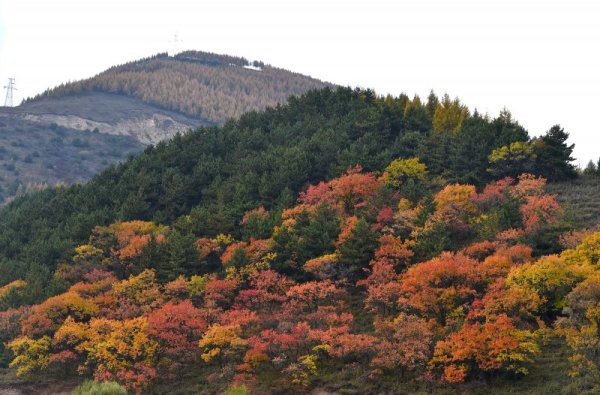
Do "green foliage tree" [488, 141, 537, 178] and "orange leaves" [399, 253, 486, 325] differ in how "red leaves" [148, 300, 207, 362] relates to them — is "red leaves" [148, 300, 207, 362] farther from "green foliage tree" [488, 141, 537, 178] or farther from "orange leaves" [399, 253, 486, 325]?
"green foliage tree" [488, 141, 537, 178]

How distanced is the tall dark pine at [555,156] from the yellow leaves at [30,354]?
58462 mm

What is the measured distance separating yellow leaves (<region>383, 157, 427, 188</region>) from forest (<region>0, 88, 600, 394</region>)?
30cm

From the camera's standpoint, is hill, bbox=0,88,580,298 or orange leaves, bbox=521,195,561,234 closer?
orange leaves, bbox=521,195,561,234

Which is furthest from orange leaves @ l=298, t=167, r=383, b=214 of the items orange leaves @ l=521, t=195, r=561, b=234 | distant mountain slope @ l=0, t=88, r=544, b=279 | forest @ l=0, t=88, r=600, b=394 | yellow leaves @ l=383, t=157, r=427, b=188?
orange leaves @ l=521, t=195, r=561, b=234

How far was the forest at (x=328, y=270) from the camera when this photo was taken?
50.1 m

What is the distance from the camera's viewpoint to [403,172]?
86.8m

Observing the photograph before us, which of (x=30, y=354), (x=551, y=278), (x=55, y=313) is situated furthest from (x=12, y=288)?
(x=551, y=278)

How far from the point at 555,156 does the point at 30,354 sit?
6202 centimetres

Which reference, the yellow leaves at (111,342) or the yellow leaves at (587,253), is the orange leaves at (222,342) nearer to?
the yellow leaves at (111,342)

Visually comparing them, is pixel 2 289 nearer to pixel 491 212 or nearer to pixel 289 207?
pixel 289 207

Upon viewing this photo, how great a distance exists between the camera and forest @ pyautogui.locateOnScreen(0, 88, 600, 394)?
50062mm

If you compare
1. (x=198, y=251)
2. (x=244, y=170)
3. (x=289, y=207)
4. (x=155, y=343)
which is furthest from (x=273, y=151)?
(x=155, y=343)

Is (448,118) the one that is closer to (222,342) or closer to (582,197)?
(582,197)

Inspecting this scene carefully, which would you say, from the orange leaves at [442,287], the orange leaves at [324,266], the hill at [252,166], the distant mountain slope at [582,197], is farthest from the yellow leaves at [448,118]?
the orange leaves at [442,287]
